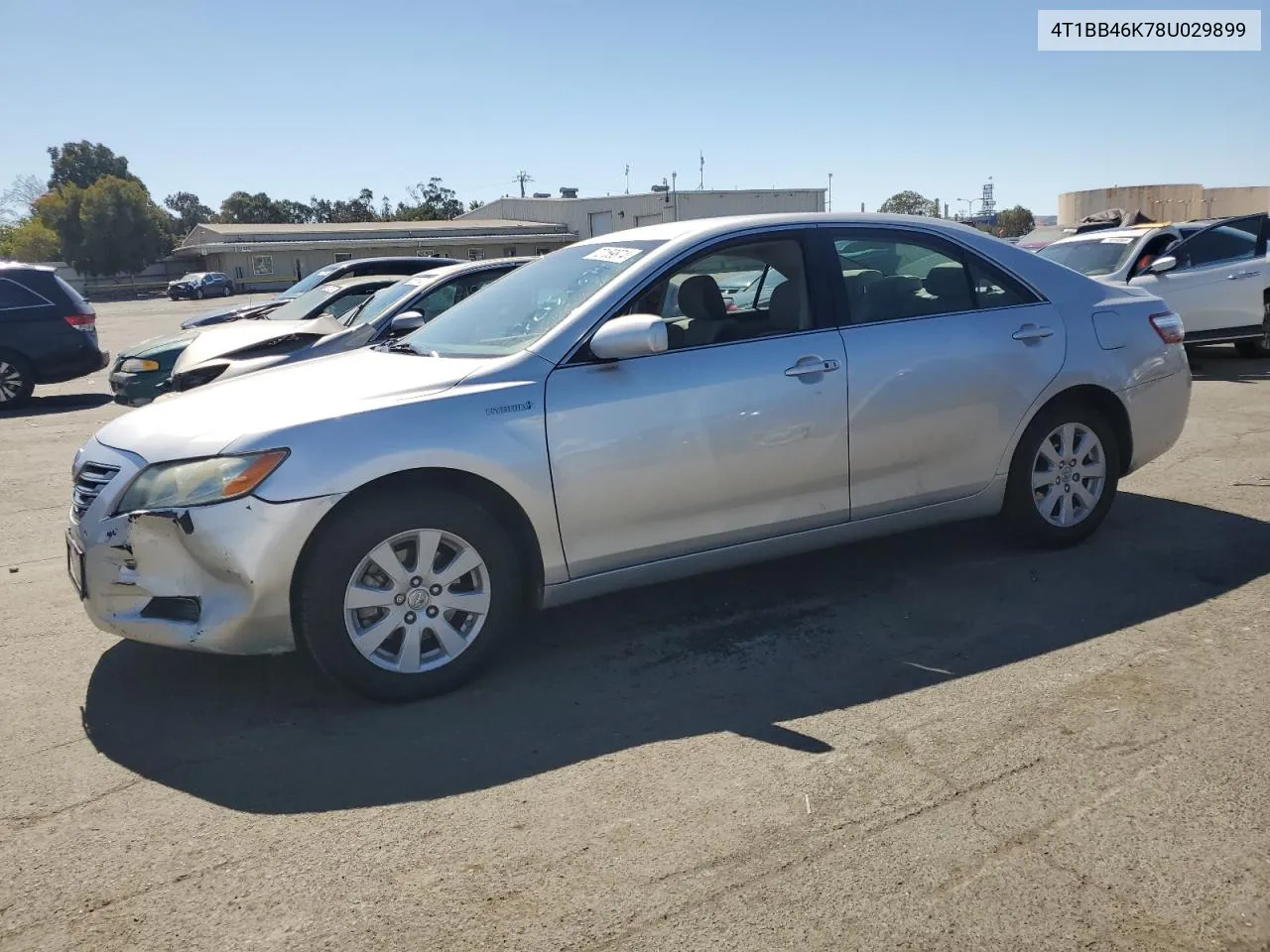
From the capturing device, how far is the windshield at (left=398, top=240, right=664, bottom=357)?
180 inches

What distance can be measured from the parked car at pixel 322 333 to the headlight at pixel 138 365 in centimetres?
192

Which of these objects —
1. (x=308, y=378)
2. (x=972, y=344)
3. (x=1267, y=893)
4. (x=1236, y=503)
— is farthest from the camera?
(x=1236, y=503)

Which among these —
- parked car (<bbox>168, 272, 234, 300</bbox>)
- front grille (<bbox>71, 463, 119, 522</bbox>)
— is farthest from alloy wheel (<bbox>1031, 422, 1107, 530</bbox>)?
parked car (<bbox>168, 272, 234, 300</bbox>)

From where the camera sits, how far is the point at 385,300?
9648 mm

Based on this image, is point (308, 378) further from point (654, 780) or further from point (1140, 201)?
point (1140, 201)

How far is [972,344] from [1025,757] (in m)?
2.26

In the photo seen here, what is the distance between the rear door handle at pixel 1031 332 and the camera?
5.23 metres

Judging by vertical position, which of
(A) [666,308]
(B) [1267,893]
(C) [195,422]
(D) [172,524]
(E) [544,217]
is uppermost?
(E) [544,217]

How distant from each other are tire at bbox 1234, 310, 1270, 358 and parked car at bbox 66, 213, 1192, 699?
830 centimetres

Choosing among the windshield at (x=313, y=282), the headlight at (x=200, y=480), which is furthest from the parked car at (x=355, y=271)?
the headlight at (x=200, y=480)

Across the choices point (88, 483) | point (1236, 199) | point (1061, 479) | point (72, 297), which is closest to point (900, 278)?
point (1061, 479)

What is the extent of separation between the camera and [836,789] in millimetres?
3289

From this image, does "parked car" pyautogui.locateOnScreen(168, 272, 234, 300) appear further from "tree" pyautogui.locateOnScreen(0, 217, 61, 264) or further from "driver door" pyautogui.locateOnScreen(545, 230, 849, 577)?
"driver door" pyautogui.locateOnScreen(545, 230, 849, 577)

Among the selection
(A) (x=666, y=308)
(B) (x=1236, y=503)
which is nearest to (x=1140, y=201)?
(B) (x=1236, y=503)
